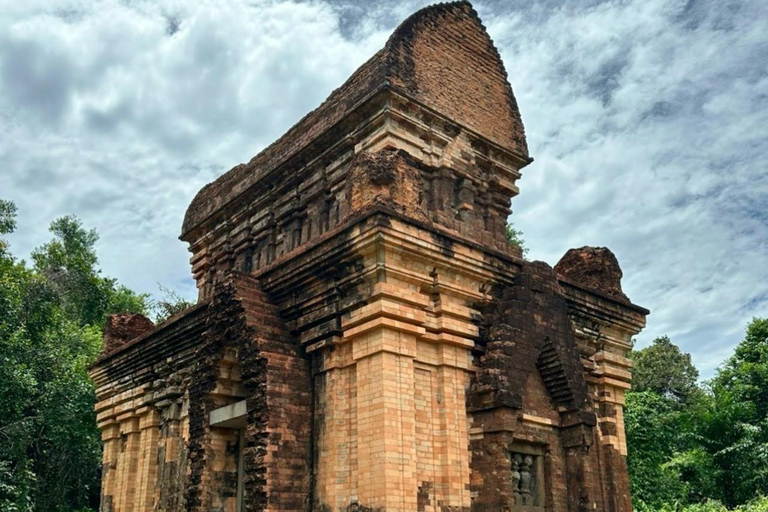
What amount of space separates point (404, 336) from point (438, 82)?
16.5 ft

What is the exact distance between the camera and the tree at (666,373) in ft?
127

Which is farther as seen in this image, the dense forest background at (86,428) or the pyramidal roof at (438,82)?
the dense forest background at (86,428)

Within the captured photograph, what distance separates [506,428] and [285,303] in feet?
12.0

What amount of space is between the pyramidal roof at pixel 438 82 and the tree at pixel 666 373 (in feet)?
91.4

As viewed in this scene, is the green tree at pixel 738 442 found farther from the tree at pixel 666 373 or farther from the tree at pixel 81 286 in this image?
the tree at pixel 81 286

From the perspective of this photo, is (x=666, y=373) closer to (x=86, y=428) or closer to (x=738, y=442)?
(x=738, y=442)

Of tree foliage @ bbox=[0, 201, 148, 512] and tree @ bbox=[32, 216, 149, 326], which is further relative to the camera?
tree @ bbox=[32, 216, 149, 326]

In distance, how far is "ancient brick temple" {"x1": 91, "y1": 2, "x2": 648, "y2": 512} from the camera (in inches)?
371

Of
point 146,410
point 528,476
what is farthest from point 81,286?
point 528,476

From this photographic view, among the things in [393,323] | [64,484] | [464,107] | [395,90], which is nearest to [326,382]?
[393,323]

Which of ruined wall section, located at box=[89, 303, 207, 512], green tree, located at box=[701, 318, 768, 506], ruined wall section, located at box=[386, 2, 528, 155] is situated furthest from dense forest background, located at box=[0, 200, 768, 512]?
ruined wall section, located at box=[386, 2, 528, 155]

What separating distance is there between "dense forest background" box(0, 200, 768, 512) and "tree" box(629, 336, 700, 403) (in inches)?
365

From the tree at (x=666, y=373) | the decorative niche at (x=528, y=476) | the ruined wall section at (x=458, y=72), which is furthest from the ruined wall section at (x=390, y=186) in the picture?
the tree at (x=666, y=373)

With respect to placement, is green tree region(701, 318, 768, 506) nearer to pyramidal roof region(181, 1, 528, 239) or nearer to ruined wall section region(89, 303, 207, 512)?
pyramidal roof region(181, 1, 528, 239)
